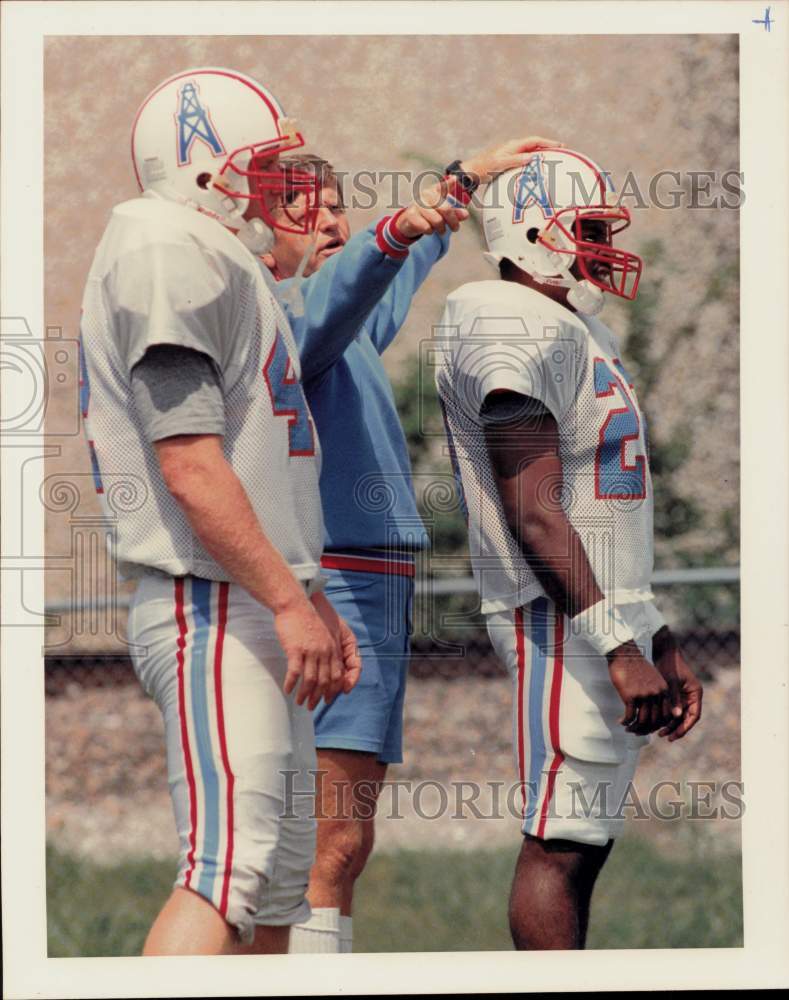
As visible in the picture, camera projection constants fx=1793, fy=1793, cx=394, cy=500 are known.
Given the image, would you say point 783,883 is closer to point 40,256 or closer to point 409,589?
point 409,589

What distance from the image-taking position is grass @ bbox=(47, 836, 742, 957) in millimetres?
4160

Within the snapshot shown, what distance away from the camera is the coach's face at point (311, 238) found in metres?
3.77

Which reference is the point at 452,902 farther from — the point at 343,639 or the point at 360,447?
the point at 360,447

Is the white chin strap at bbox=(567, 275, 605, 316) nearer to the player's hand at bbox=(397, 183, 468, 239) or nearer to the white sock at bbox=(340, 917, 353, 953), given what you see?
the player's hand at bbox=(397, 183, 468, 239)

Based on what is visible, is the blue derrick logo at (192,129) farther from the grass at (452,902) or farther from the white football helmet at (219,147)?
the grass at (452,902)

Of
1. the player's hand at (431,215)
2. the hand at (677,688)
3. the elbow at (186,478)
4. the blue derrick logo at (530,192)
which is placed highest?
the blue derrick logo at (530,192)

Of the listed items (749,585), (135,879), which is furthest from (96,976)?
(749,585)

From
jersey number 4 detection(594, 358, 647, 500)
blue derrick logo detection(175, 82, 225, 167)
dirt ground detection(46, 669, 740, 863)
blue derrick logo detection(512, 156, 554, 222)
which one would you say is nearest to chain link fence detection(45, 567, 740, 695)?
dirt ground detection(46, 669, 740, 863)

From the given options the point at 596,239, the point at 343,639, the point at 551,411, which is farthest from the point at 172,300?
the point at 596,239

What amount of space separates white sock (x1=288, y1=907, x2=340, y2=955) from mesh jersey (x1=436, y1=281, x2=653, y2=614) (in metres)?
0.76

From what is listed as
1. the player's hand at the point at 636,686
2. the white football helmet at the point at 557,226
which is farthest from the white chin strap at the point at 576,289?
the player's hand at the point at 636,686

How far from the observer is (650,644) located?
4047 mm

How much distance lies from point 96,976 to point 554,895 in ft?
3.37

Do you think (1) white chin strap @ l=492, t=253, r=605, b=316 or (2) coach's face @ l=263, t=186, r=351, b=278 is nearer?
(2) coach's face @ l=263, t=186, r=351, b=278
